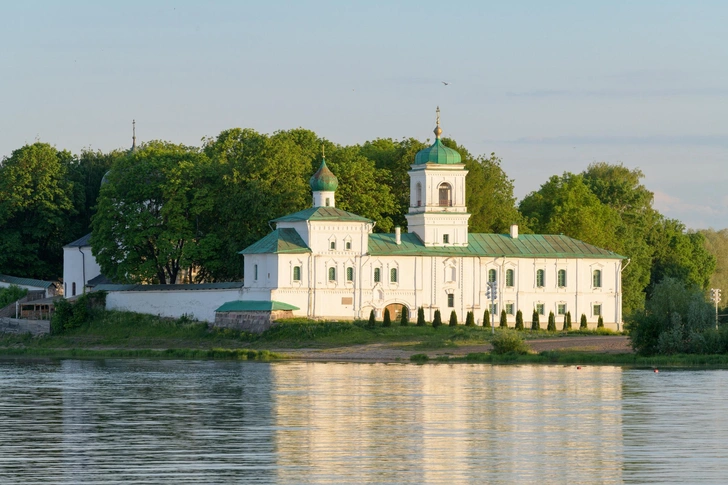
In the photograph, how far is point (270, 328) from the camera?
217 feet

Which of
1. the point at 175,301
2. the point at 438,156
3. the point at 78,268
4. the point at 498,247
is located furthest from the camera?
the point at 78,268

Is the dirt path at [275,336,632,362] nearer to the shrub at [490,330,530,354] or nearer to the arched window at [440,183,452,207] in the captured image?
the shrub at [490,330,530,354]

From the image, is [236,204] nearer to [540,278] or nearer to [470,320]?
[470,320]

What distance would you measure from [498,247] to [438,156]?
220 inches

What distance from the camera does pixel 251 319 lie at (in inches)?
2643

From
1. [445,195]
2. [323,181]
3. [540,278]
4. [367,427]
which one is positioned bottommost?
[367,427]

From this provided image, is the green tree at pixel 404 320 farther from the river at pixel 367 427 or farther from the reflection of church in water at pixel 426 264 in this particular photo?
the river at pixel 367 427

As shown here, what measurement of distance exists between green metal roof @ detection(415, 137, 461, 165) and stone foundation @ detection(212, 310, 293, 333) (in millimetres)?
12403

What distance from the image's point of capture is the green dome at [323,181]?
239 feet

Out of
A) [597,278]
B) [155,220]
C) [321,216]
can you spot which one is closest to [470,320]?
[321,216]

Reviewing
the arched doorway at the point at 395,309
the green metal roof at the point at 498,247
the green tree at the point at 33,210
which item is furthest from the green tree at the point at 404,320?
the green tree at the point at 33,210

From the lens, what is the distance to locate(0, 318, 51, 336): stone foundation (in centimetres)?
7306

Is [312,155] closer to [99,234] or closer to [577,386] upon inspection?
[99,234]

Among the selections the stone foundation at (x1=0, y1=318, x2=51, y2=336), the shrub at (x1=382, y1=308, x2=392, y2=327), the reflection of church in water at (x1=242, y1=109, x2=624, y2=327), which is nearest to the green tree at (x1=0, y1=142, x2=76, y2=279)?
the stone foundation at (x1=0, y1=318, x2=51, y2=336)
